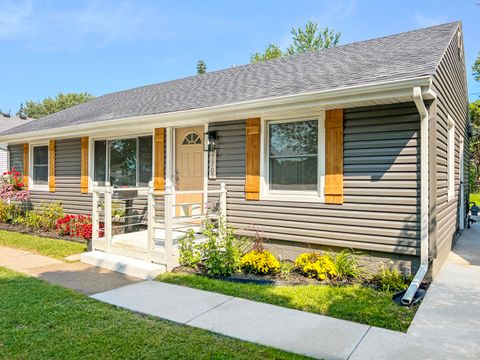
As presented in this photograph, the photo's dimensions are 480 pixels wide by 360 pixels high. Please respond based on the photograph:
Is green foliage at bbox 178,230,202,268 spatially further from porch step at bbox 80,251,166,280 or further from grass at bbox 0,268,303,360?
grass at bbox 0,268,303,360

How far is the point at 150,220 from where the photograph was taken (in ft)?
17.9

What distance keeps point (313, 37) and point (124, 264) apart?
28.4m

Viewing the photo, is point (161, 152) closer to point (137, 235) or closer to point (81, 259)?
point (137, 235)

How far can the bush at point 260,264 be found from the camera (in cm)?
494

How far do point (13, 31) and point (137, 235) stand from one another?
47.6 feet

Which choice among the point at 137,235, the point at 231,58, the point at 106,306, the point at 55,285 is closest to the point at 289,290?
the point at 106,306

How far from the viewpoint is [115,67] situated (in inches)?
921

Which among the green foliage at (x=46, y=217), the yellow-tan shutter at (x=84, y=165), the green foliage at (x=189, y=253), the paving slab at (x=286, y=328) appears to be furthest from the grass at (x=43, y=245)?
the paving slab at (x=286, y=328)

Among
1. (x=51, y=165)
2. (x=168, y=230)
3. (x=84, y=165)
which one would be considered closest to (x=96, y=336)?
(x=168, y=230)

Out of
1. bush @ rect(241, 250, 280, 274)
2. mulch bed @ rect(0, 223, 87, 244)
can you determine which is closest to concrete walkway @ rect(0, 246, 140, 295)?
mulch bed @ rect(0, 223, 87, 244)

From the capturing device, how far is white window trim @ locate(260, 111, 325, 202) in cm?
539

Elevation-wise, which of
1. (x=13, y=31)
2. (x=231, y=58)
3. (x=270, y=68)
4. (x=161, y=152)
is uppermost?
(x=231, y=58)

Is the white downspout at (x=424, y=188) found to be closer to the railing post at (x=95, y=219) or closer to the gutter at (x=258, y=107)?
the gutter at (x=258, y=107)

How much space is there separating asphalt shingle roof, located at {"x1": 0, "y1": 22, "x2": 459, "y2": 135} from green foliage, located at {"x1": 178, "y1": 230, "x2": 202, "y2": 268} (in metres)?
2.42
